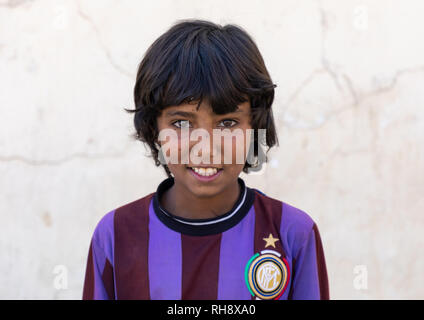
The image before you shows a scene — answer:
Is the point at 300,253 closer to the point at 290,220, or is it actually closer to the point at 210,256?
the point at 290,220

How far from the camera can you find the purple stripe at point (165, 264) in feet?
4.74

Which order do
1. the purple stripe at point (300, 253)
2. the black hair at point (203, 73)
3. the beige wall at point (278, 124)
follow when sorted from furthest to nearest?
the beige wall at point (278, 124) → the purple stripe at point (300, 253) → the black hair at point (203, 73)

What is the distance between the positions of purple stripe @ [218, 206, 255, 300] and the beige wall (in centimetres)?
86

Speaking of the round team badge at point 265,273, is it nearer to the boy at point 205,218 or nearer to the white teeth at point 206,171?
the boy at point 205,218

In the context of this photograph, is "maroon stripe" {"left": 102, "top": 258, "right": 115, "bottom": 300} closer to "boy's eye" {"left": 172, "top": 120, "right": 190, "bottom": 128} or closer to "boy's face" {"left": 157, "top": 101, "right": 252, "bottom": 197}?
"boy's face" {"left": 157, "top": 101, "right": 252, "bottom": 197}

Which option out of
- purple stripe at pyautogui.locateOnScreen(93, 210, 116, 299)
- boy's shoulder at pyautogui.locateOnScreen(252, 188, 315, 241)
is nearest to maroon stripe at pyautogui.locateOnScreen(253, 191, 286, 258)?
boy's shoulder at pyautogui.locateOnScreen(252, 188, 315, 241)

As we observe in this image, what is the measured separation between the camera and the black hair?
136 centimetres

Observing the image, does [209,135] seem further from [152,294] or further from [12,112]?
[12,112]

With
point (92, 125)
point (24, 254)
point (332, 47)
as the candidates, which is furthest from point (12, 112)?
point (332, 47)

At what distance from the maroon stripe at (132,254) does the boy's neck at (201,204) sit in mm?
88

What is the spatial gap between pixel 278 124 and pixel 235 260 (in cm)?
97

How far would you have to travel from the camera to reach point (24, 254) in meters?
2.35

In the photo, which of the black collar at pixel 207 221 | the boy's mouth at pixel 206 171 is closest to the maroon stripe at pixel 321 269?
the black collar at pixel 207 221

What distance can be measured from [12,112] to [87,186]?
44 centimetres
